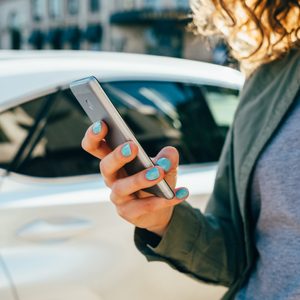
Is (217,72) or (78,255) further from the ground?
(217,72)

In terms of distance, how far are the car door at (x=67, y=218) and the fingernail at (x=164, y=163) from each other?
92 cm

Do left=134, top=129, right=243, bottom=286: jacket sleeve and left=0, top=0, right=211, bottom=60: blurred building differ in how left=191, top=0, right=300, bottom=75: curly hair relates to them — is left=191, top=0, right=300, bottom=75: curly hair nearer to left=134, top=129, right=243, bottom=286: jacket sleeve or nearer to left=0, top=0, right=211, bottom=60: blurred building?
left=134, top=129, right=243, bottom=286: jacket sleeve

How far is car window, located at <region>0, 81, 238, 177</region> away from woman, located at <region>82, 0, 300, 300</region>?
2.71ft

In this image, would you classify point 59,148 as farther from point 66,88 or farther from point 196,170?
point 196,170

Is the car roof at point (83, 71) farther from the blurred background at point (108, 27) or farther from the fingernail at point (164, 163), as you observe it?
the blurred background at point (108, 27)

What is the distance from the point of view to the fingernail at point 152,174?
887 millimetres

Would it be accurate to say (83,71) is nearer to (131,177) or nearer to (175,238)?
(175,238)

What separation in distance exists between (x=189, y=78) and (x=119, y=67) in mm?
359

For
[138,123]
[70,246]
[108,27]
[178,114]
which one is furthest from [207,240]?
[108,27]

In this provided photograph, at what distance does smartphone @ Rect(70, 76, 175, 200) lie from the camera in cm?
88

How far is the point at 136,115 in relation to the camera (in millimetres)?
2215

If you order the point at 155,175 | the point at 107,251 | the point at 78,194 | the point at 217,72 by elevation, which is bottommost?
the point at 107,251

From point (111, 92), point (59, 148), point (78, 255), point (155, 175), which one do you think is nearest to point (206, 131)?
point (111, 92)

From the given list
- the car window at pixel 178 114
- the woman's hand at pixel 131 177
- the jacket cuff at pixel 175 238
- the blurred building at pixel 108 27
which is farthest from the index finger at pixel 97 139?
the blurred building at pixel 108 27
